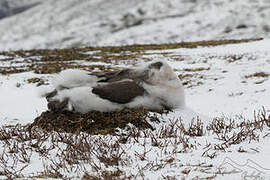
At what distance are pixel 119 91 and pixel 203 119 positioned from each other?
1.69m

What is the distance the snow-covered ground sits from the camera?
2.88 m

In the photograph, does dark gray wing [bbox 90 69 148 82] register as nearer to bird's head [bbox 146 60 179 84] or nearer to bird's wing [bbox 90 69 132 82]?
bird's wing [bbox 90 69 132 82]

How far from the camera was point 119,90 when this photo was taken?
17.7ft

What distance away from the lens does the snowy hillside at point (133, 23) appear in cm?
3900

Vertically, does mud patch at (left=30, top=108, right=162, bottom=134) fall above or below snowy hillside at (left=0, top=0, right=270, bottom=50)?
below

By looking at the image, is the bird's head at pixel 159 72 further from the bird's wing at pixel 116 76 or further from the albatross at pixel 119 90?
the bird's wing at pixel 116 76

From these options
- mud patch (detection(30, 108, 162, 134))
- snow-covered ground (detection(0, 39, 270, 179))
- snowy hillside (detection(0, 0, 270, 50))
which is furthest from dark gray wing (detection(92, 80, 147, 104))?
snowy hillside (detection(0, 0, 270, 50))

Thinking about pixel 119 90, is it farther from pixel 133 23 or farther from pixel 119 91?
pixel 133 23

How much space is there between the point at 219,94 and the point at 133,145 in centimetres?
647

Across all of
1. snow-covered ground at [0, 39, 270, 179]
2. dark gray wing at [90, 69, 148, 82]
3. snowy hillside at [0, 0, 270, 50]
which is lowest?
snow-covered ground at [0, 39, 270, 179]

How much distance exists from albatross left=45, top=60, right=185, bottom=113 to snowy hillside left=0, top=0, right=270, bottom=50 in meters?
30.4

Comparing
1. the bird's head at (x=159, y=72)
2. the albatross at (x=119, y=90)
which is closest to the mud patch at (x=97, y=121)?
the albatross at (x=119, y=90)

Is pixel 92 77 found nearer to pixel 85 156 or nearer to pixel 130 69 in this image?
pixel 130 69

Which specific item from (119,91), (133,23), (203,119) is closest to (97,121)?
(119,91)
